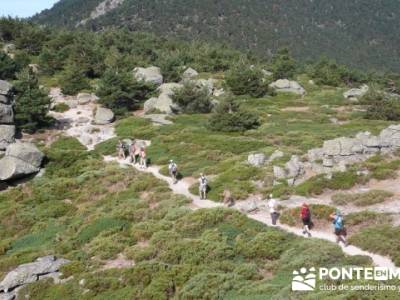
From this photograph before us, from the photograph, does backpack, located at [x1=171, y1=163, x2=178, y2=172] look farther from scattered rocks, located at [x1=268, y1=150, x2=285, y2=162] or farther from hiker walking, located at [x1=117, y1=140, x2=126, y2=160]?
hiker walking, located at [x1=117, y1=140, x2=126, y2=160]

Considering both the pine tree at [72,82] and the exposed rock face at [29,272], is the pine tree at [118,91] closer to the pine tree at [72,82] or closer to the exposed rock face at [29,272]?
the pine tree at [72,82]

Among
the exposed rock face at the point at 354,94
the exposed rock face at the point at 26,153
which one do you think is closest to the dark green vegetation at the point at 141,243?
the exposed rock face at the point at 26,153

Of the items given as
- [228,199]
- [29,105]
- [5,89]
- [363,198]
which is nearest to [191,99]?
[29,105]

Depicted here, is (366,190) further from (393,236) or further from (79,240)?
(79,240)

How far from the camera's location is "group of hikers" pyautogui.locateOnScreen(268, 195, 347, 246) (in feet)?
83.5

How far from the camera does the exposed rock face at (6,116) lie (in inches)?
1786

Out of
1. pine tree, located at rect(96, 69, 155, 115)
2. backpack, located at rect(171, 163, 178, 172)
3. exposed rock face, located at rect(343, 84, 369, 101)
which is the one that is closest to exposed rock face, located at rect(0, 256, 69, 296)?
backpack, located at rect(171, 163, 178, 172)

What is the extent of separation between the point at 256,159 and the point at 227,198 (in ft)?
22.3

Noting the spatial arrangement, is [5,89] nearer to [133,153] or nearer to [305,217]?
[133,153]

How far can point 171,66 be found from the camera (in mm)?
78500

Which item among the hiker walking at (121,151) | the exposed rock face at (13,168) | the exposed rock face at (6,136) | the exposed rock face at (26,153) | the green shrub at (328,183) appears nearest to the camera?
the green shrub at (328,183)

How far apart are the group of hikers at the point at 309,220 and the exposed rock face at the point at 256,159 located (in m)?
8.82

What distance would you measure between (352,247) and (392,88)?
77.5 metres

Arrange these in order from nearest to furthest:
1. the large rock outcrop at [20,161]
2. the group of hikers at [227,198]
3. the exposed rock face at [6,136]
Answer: the group of hikers at [227,198]
the large rock outcrop at [20,161]
the exposed rock face at [6,136]
